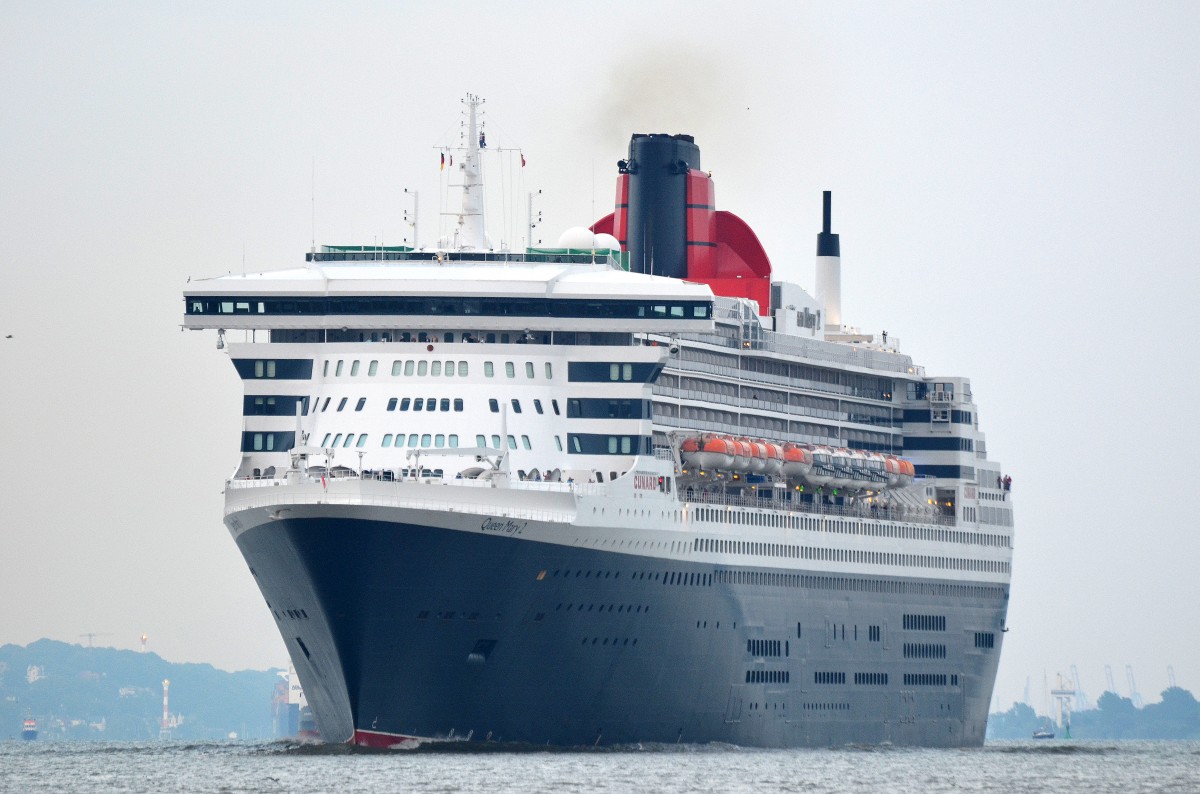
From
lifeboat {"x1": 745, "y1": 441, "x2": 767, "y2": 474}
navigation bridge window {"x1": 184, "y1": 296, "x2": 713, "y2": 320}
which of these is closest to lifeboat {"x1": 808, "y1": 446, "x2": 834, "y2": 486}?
lifeboat {"x1": 745, "y1": 441, "x2": 767, "y2": 474}

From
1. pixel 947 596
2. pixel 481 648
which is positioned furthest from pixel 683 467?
pixel 947 596

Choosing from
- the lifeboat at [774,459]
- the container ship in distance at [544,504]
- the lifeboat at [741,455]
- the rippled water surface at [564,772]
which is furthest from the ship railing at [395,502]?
the lifeboat at [774,459]

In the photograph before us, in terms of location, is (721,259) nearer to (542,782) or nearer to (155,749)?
(155,749)

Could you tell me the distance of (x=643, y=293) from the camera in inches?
2689

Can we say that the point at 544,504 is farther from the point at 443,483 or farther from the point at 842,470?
the point at 842,470

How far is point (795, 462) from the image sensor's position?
78062 mm

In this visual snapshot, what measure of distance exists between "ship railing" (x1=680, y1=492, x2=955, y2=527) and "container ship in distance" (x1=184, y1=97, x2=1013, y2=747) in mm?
161

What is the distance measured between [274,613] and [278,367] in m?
6.08

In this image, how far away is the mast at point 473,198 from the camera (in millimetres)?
72750

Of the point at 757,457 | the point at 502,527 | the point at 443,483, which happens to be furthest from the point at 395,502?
the point at 757,457

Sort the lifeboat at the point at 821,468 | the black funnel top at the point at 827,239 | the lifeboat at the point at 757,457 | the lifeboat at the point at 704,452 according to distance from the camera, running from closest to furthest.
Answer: the lifeboat at the point at 704,452 → the lifeboat at the point at 757,457 → the lifeboat at the point at 821,468 → the black funnel top at the point at 827,239

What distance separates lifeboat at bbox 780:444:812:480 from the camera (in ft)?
255

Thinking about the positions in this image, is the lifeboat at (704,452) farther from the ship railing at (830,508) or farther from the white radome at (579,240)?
the white radome at (579,240)

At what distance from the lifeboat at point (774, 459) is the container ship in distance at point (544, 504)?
0.09 m
